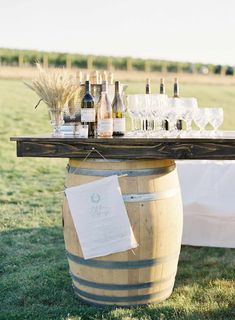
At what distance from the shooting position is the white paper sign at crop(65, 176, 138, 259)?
3684 millimetres

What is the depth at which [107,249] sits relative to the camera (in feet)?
12.3

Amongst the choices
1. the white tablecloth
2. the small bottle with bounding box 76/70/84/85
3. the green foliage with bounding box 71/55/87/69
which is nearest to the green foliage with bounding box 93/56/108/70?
the green foliage with bounding box 71/55/87/69

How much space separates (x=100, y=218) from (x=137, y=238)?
0.28m

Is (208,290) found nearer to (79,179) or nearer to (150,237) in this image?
(150,237)

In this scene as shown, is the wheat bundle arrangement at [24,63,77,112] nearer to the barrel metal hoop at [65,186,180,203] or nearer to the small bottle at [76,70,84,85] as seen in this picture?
the small bottle at [76,70,84,85]

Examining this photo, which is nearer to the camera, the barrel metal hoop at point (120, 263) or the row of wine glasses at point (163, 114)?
the barrel metal hoop at point (120, 263)

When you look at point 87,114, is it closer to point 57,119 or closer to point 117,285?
point 57,119

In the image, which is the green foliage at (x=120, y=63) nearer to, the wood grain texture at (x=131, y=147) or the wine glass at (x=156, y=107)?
the wine glass at (x=156, y=107)

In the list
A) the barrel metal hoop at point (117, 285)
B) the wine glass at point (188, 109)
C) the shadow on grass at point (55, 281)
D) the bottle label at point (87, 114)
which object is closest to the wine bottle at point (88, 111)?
the bottle label at point (87, 114)

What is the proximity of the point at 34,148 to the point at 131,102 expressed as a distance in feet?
2.55

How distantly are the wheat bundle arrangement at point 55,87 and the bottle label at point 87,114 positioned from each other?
0.70 feet

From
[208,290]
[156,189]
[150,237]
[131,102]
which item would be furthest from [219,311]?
[131,102]

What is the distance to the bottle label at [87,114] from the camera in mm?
3895

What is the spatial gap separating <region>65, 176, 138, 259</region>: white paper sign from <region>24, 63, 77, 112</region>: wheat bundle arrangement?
695 millimetres
